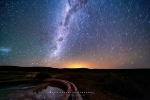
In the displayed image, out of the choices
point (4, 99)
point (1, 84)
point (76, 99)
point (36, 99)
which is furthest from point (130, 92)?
point (1, 84)

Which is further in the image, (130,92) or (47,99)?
(130,92)

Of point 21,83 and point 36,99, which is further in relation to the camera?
point 21,83

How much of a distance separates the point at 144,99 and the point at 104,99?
116 inches

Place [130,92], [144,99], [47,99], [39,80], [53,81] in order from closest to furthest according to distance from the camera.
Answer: [47,99] < [144,99] < [130,92] < [53,81] < [39,80]

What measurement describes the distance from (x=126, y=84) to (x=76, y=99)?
628 centimetres

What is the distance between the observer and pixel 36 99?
22.0ft

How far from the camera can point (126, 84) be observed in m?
10.1

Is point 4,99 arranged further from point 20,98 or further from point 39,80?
point 39,80

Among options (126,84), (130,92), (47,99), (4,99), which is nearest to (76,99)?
(47,99)

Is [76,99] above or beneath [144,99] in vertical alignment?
above

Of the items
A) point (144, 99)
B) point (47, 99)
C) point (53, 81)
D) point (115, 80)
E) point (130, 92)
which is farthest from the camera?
point (53, 81)

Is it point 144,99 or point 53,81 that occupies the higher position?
point 53,81

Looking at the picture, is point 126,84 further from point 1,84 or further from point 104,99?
point 1,84

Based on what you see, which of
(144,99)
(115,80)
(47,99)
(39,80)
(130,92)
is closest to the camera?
(47,99)
